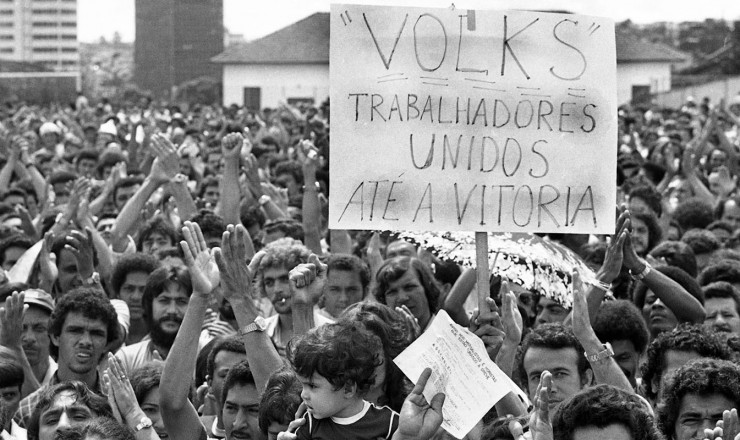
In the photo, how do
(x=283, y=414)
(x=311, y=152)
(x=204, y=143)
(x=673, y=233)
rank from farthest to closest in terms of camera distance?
(x=204, y=143), (x=673, y=233), (x=311, y=152), (x=283, y=414)

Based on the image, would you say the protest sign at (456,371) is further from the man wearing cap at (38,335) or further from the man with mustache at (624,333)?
the man wearing cap at (38,335)

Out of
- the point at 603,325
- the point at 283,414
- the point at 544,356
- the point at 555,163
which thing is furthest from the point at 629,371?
the point at 283,414

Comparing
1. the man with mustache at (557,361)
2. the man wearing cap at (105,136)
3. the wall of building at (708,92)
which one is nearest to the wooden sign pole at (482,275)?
the man with mustache at (557,361)

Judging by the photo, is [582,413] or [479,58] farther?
[479,58]

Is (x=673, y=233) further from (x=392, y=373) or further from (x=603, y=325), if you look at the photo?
(x=392, y=373)

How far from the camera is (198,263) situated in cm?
553

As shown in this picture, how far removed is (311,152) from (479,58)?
14.3 feet

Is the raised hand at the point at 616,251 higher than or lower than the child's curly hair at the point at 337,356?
higher

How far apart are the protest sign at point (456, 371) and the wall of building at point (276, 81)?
5106cm

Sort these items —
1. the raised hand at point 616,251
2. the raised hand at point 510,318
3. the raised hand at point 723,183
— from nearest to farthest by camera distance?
the raised hand at point 510,318
the raised hand at point 616,251
the raised hand at point 723,183

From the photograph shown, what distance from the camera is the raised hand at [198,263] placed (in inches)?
215

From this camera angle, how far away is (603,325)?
652 cm

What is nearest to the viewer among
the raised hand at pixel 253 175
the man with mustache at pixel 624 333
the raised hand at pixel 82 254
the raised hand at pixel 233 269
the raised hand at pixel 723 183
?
the raised hand at pixel 233 269

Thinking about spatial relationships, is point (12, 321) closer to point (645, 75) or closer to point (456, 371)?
point (456, 371)
